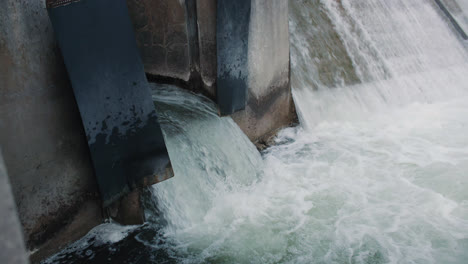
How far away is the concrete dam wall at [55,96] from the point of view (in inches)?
110

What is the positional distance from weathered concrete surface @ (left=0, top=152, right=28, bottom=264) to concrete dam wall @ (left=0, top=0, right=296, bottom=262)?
235 cm

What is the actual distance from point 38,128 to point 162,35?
5.39 feet

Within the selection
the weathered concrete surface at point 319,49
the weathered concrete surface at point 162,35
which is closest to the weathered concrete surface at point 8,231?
the weathered concrete surface at point 162,35

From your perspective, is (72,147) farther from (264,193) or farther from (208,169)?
(264,193)

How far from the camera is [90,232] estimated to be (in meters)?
3.55

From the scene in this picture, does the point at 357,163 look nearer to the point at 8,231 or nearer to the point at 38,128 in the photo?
the point at 38,128

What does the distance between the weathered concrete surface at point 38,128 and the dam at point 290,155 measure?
107 millimetres

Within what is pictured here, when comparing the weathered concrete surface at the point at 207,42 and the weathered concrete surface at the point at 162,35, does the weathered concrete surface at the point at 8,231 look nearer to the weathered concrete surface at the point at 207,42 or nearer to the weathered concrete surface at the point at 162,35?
the weathered concrete surface at the point at 162,35

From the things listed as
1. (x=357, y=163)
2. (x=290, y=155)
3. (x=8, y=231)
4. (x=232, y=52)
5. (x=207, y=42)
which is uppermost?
(x=207, y=42)

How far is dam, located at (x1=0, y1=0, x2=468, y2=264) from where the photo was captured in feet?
11.5

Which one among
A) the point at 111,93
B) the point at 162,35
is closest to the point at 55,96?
the point at 111,93

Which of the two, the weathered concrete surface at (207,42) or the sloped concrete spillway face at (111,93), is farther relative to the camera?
the weathered concrete surface at (207,42)

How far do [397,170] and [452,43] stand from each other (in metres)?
4.94

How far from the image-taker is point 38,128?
9.76 ft
